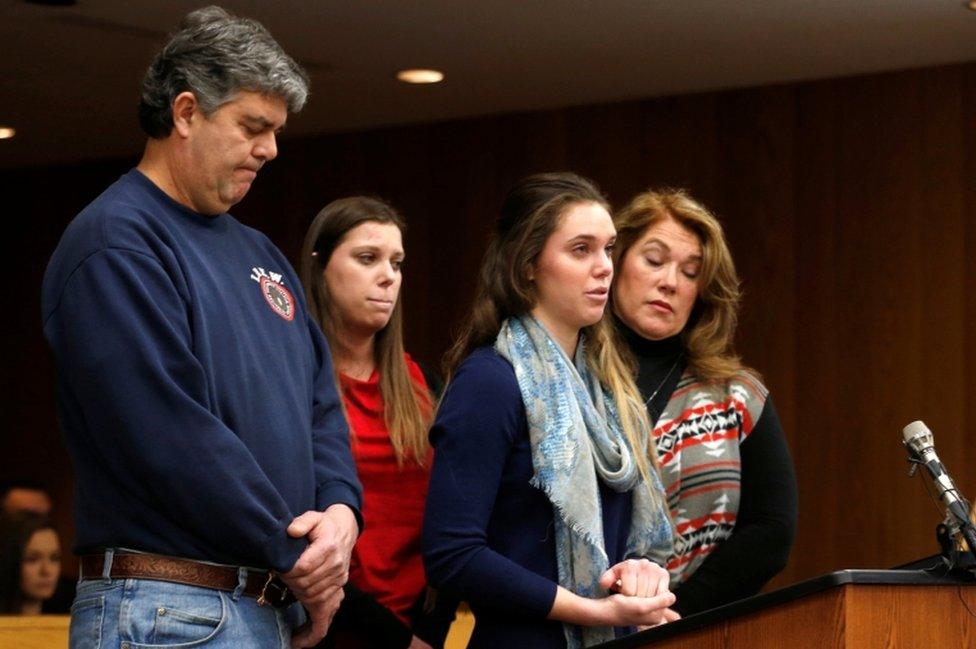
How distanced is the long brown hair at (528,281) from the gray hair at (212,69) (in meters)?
0.54

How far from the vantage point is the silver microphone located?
184cm

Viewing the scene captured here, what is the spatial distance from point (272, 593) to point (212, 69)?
675mm

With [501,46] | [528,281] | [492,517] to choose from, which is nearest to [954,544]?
[492,517]

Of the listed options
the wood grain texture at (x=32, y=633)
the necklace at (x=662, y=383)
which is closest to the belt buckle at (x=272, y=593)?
the necklace at (x=662, y=383)

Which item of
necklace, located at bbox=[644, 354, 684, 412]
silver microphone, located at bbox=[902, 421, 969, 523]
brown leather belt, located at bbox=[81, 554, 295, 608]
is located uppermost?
necklace, located at bbox=[644, 354, 684, 412]

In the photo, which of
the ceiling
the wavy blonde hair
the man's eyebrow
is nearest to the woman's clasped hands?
the wavy blonde hair

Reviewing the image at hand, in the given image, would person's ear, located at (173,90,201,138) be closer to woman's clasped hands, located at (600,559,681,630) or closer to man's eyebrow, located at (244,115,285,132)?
man's eyebrow, located at (244,115,285,132)

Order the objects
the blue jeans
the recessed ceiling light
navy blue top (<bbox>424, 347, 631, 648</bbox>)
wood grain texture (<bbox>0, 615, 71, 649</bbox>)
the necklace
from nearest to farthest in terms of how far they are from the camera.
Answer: the blue jeans, navy blue top (<bbox>424, 347, 631, 648</bbox>), the necklace, wood grain texture (<bbox>0, 615, 71, 649</bbox>), the recessed ceiling light

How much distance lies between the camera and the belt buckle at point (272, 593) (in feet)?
6.09

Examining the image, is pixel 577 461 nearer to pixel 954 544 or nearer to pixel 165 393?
pixel 954 544

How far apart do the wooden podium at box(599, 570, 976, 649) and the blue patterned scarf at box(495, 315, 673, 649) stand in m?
0.32

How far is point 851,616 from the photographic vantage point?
1.75 m

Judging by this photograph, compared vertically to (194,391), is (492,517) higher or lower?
lower

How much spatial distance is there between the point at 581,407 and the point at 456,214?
486 centimetres
